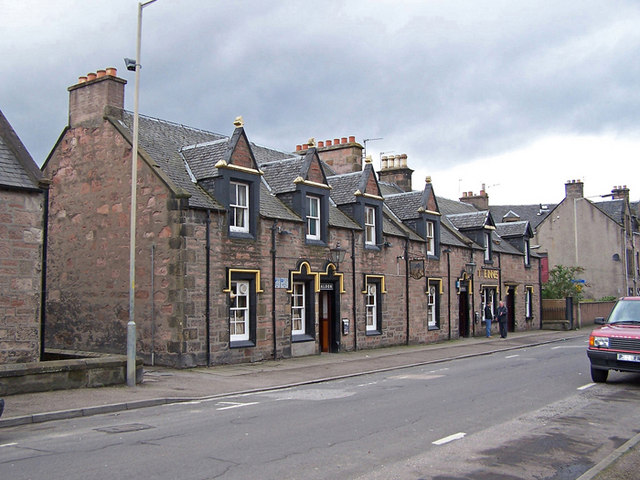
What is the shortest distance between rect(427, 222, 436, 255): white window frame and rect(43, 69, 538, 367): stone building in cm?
383

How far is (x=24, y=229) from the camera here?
1469 centimetres

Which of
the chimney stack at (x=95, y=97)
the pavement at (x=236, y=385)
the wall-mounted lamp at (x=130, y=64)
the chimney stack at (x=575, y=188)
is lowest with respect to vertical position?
the pavement at (x=236, y=385)

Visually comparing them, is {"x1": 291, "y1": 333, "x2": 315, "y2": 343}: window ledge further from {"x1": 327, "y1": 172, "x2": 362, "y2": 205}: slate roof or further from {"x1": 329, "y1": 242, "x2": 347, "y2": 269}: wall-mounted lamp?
{"x1": 327, "y1": 172, "x2": 362, "y2": 205}: slate roof

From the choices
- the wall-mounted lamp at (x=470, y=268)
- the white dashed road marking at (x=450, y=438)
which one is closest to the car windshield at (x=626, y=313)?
the white dashed road marking at (x=450, y=438)

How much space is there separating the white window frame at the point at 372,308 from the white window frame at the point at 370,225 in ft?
6.23

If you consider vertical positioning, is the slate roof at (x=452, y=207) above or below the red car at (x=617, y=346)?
above

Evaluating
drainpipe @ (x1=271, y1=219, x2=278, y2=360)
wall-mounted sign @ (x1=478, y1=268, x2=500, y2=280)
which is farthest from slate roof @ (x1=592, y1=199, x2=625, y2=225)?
drainpipe @ (x1=271, y1=219, x2=278, y2=360)

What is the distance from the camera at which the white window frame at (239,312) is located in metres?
19.9

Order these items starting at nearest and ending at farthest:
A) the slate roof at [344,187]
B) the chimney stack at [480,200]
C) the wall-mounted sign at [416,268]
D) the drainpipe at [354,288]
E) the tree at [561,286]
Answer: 1. the drainpipe at [354,288]
2. the slate roof at [344,187]
3. the wall-mounted sign at [416,268]
4. the tree at [561,286]
5. the chimney stack at [480,200]

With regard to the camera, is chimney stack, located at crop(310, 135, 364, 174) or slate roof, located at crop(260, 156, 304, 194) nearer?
slate roof, located at crop(260, 156, 304, 194)

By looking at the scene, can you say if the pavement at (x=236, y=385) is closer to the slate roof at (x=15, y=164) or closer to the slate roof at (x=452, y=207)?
the slate roof at (x=15, y=164)

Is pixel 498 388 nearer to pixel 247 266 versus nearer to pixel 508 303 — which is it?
pixel 247 266

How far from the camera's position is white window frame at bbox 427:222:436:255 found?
1211 inches

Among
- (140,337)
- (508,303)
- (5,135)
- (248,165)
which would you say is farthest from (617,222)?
(5,135)
